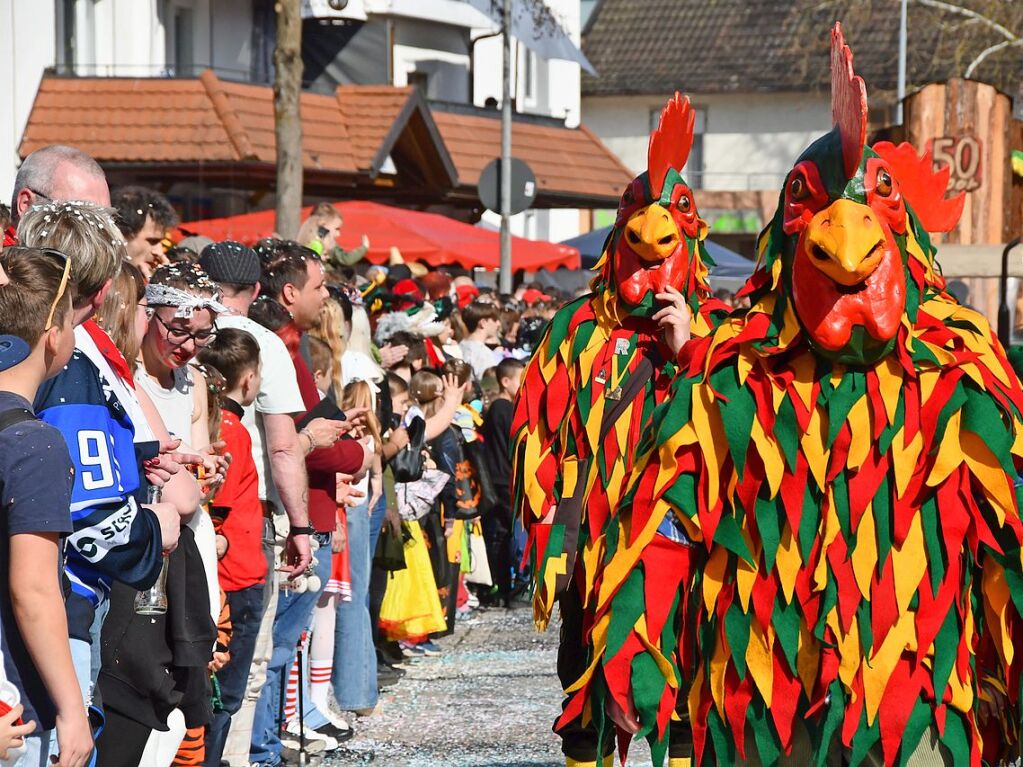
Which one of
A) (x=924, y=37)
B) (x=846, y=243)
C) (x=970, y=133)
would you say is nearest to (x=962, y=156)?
(x=970, y=133)

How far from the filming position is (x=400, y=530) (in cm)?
848

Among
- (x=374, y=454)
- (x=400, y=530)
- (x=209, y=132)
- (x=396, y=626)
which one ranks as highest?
(x=209, y=132)

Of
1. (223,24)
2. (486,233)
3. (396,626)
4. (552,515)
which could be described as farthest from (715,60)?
(552,515)

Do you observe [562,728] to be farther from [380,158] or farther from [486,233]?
[380,158]

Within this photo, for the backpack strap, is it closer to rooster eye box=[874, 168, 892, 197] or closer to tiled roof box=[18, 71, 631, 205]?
rooster eye box=[874, 168, 892, 197]

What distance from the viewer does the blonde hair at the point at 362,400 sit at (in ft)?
24.5

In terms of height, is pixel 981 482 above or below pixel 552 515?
above

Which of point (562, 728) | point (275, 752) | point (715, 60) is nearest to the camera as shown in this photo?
point (562, 728)

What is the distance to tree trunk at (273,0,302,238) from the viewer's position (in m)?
11.3

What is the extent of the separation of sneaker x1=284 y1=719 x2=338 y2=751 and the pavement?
53mm

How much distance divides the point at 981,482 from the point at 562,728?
1686 mm

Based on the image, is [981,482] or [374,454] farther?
[374,454]

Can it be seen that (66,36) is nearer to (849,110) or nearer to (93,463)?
(93,463)

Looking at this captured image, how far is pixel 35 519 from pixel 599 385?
265cm
